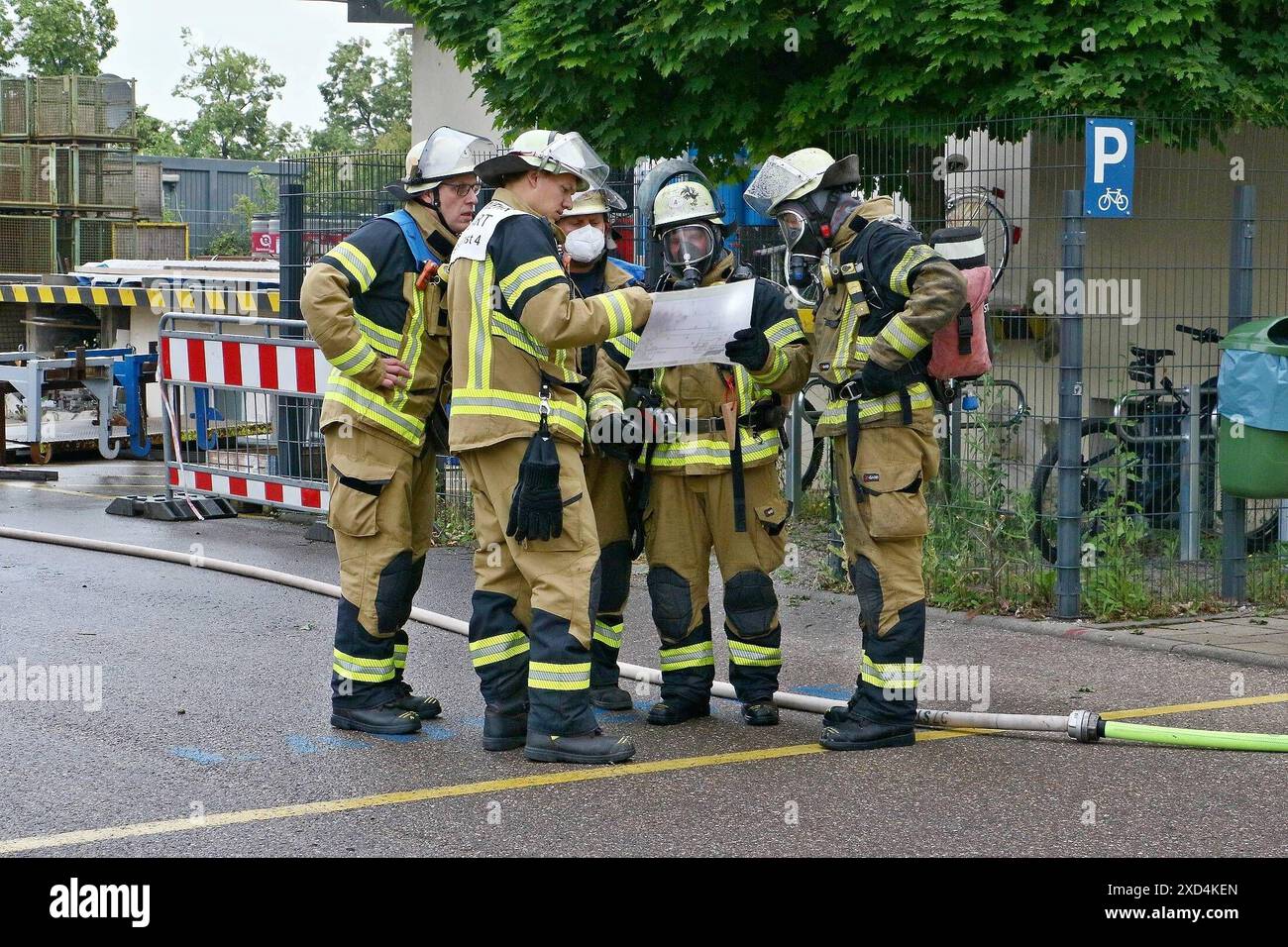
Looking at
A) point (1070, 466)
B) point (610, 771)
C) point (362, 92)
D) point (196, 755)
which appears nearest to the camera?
point (610, 771)

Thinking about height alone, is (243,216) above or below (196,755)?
above

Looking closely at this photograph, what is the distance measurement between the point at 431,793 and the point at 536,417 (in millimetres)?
1368

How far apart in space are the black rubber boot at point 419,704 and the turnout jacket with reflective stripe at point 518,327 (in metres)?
1.21

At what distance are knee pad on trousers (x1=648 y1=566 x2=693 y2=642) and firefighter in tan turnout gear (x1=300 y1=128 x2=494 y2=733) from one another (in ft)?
3.26

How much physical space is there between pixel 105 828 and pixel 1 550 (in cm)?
605

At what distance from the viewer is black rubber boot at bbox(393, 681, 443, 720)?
647cm

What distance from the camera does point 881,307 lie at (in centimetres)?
602

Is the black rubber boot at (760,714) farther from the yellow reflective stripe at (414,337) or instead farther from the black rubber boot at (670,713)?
the yellow reflective stripe at (414,337)

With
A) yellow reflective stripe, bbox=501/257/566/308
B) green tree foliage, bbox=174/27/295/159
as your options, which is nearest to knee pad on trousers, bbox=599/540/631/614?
yellow reflective stripe, bbox=501/257/566/308

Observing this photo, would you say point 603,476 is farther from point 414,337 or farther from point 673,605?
point 414,337

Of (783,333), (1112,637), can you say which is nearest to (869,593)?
(783,333)
